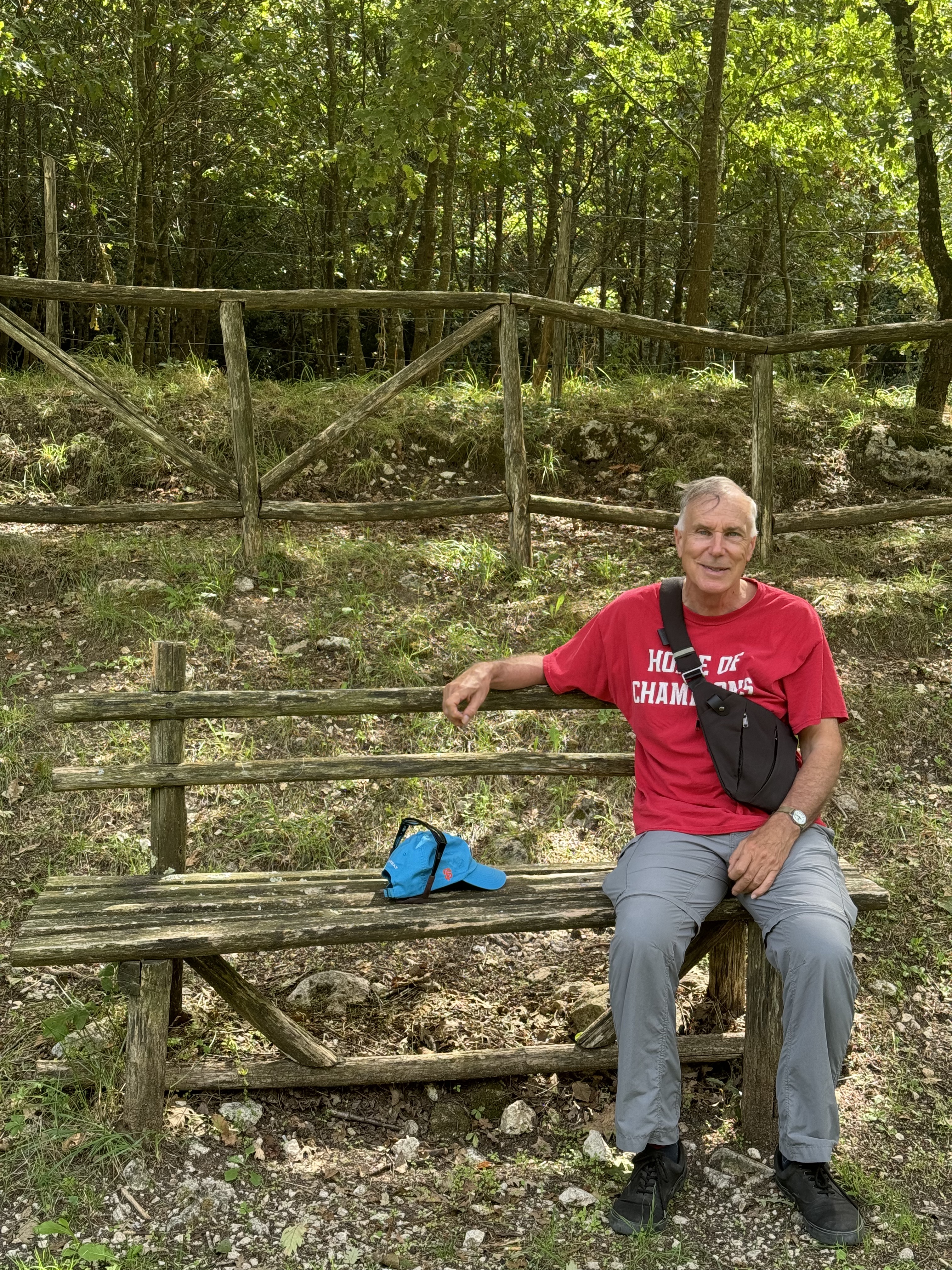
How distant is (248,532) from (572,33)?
27.6 feet

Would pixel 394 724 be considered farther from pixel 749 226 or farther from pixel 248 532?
pixel 749 226

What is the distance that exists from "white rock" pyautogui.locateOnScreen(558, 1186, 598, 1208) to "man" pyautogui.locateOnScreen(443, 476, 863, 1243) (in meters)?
0.11

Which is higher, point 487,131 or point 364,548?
point 487,131

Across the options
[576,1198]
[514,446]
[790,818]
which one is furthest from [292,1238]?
[514,446]

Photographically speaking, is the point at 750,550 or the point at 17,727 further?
the point at 17,727

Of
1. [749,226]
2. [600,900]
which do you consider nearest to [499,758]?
[600,900]

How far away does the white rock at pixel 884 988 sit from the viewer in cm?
383

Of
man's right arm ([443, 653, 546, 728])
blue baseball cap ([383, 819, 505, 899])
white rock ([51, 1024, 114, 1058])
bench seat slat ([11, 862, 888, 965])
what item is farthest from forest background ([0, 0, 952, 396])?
white rock ([51, 1024, 114, 1058])

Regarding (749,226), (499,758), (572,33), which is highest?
(572,33)

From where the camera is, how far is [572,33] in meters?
11.7

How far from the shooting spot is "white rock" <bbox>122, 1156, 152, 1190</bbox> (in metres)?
2.84

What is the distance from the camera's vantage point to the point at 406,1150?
3.06 m

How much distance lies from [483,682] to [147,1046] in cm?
139

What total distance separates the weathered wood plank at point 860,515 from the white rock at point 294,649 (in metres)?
3.01
